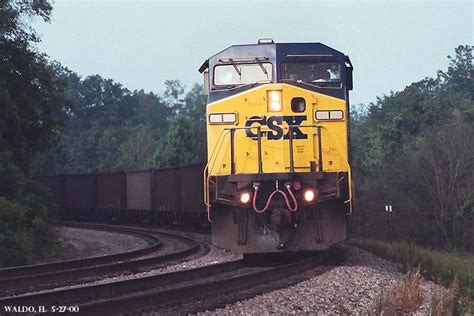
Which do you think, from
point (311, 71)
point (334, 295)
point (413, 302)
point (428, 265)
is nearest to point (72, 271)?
point (334, 295)

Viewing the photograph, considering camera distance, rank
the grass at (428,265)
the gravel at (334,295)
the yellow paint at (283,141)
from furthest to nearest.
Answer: the yellow paint at (283,141) < the grass at (428,265) < the gravel at (334,295)

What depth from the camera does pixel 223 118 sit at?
42.6ft

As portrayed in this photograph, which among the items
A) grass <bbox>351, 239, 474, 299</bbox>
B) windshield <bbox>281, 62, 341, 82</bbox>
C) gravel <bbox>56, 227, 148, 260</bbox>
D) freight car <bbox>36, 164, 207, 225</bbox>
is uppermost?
windshield <bbox>281, 62, 341, 82</bbox>

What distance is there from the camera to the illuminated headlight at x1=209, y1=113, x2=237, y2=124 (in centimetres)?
1295

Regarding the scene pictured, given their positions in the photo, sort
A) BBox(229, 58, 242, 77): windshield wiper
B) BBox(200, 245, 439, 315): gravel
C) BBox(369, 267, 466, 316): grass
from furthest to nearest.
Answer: BBox(229, 58, 242, 77): windshield wiper
BBox(200, 245, 439, 315): gravel
BBox(369, 267, 466, 316): grass

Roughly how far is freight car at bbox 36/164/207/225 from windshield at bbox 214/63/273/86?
9.86 metres

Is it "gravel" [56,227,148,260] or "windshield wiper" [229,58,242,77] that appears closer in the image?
"windshield wiper" [229,58,242,77]

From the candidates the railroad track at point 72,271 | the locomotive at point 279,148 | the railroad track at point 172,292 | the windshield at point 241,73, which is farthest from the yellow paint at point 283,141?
the railroad track at point 72,271

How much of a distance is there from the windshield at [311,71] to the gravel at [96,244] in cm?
945

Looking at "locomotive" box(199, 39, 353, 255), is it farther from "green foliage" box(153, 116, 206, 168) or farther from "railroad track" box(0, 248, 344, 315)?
"green foliage" box(153, 116, 206, 168)

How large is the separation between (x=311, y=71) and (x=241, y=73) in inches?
49.9

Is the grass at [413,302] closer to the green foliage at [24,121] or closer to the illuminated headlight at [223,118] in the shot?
the illuminated headlight at [223,118]

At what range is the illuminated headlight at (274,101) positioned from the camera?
1282cm

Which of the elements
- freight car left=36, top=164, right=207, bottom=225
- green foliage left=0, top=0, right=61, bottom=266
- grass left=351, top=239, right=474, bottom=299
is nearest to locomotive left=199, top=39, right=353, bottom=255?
grass left=351, top=239, right=474, bottom=299
